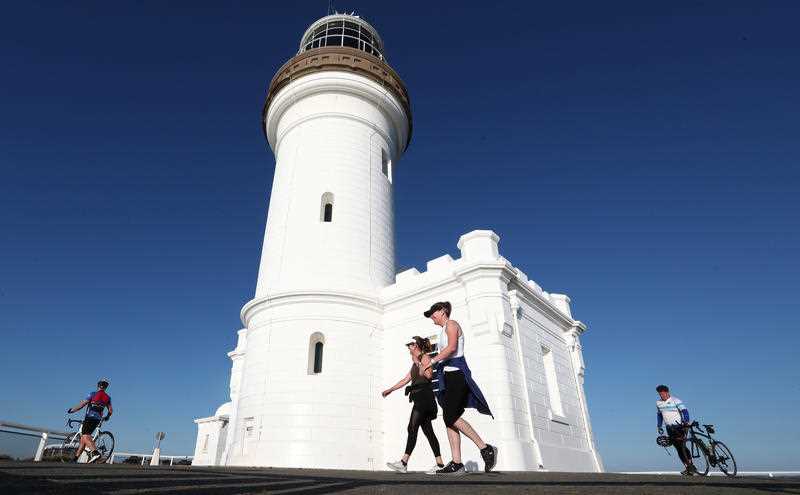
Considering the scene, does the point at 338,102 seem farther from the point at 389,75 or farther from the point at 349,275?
the point at 349,275

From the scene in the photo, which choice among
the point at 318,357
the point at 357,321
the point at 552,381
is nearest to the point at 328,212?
the point at 357,321

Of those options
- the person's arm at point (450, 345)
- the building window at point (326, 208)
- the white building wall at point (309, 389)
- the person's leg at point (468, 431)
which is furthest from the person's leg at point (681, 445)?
the building window at point (326, 208)

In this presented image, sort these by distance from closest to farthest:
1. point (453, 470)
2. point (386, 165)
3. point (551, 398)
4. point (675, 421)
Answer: point (453, 470) → point (675, 421) → point (551, 398) → point (386, 165)

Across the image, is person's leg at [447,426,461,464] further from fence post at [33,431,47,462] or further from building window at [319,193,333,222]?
building window at [319,193,333,222]

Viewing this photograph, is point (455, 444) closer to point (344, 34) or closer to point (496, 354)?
point (496, 354)

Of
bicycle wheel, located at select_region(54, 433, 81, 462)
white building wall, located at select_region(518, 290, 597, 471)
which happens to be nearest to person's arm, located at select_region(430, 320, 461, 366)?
white building wall, located at select_region(518, 290, 597, 471)

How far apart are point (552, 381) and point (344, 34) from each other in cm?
1715

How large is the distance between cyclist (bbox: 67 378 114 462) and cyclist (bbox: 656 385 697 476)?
1156 cm

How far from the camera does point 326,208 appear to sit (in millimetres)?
15953

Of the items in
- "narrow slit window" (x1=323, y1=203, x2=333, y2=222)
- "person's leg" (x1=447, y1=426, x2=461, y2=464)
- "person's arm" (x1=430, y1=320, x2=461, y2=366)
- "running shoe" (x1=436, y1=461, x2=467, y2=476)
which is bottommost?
"running shoe" (x1=436, y1=461, x2=467, y2=476)

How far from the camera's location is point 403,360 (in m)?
13.4

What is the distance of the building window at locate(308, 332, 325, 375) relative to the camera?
13031mm

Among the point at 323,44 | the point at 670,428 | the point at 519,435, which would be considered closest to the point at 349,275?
the point at 519,435

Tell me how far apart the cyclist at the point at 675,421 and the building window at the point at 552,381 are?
433cm
